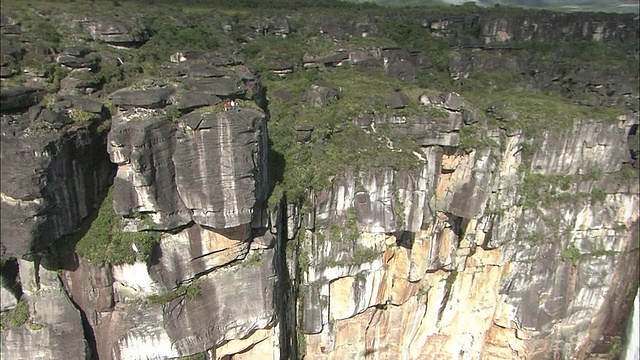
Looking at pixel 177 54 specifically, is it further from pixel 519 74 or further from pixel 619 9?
pixel 619 9

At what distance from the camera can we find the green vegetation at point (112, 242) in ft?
44.5

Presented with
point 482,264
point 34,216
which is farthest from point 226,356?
point 482,264

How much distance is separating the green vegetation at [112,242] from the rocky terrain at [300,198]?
0.06 meters

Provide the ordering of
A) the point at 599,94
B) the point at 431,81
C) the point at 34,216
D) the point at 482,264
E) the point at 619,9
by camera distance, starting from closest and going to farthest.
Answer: the point at 34,216 < the point at 482,264 < the point at 599,94 < the point at 431,81 < the point at 619,9

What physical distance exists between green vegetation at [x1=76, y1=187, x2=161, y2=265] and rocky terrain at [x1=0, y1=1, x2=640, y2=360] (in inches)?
2.2

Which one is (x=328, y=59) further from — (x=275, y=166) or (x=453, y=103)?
(x=275, y=166)

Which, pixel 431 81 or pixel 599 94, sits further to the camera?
pixel 431 81

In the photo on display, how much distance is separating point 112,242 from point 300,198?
6.96 metres

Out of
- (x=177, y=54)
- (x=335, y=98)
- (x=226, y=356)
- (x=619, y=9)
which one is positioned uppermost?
(x=619, y=9)

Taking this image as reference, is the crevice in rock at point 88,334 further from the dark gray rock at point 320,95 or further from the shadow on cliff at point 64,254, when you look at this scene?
the dark gray rock at point 320,95

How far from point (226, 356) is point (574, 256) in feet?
55.5

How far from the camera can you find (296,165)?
62.5ft

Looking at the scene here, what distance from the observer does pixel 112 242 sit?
1386cm

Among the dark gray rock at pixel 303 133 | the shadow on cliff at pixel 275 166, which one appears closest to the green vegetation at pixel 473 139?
the dark gray rock at pixel 303 133
